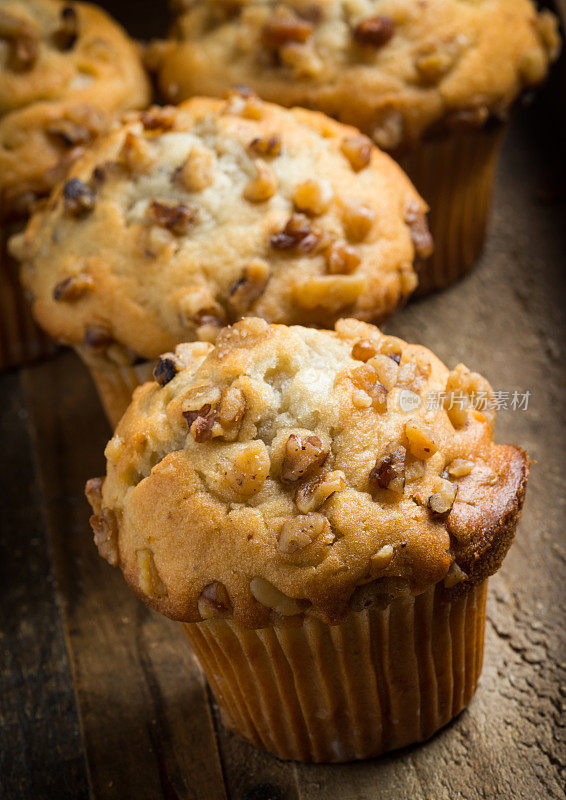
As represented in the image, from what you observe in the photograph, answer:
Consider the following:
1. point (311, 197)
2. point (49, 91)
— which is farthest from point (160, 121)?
point (49, 91)

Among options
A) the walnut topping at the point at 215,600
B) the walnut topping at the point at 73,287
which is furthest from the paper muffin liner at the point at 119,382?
the walnut topping at the point at 215,600

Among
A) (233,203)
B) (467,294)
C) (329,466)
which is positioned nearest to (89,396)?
(233,203)

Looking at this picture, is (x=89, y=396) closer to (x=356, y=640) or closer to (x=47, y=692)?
(x=47, y=692)

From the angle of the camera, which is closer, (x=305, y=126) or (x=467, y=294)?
(x=305, y=126)

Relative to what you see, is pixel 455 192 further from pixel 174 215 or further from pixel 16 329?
pixel 16 329

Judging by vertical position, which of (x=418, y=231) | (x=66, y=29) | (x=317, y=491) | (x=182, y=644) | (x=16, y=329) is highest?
(x=66, y=29)

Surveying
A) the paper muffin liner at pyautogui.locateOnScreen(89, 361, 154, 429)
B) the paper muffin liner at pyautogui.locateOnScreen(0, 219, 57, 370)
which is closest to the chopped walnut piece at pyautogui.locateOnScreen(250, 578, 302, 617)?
the paper muffin liner at pyautogui.locateOnScreen(89, 361, 154, 429)
